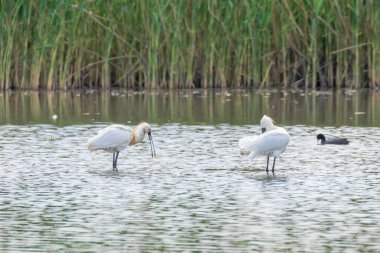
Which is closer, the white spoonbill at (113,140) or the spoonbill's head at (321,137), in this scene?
the white spoonbill at (113,140)

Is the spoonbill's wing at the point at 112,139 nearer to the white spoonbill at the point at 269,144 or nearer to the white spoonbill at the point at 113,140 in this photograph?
the white spoonbill at the point at 113,140

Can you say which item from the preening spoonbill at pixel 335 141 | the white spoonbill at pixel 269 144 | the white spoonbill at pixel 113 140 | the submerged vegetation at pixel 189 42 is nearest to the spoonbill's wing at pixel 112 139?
the white spoonbill at pixel 113 140

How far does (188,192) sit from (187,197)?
0.88 ft

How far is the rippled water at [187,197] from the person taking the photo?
25.4 feet

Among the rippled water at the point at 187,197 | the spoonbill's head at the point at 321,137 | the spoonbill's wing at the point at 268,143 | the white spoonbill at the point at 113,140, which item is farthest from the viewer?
the spoonbill's head at the point at 321,137

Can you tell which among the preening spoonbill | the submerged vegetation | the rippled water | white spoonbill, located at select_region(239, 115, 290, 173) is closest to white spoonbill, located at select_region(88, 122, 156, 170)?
the rippled water

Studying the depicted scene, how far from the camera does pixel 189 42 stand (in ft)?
68.1

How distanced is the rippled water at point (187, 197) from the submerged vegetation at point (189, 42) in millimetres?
6394

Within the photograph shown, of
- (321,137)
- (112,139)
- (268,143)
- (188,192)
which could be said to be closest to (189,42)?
(321,137)

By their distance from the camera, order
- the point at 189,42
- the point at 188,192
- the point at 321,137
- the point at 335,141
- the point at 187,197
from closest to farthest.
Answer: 1. the point at 187,197
2. the point at 188,192
3. the point at 335,141
4. the point at 321,137
5. the point at 189,42

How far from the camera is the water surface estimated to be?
25.5 feet

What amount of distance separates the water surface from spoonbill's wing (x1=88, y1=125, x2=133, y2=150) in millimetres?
230

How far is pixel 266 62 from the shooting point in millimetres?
21016

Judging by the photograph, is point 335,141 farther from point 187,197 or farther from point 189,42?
point 189,42
